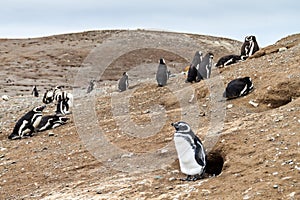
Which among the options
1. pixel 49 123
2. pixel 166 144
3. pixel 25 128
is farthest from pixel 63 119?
pixel 166 144

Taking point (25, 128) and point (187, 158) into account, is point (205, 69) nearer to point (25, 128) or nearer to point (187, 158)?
point (25, 128)

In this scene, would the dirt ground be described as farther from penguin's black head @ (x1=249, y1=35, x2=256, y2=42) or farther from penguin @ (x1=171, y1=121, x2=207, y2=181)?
penguin's black head @ (x1=249, y1=35, x2=256, y2=42)

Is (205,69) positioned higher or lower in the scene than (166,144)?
higher

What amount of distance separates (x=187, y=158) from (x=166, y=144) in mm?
1473

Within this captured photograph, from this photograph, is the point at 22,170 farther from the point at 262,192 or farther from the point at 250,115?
the point at 262,192

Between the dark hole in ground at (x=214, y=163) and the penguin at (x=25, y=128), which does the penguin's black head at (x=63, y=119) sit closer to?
the penguin at (x=25, y=128)

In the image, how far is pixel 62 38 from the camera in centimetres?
4466

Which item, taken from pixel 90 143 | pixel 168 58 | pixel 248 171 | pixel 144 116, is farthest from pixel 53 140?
pixel 168 58

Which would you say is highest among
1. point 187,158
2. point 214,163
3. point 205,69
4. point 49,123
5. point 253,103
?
point 205,69

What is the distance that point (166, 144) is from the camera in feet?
24.4

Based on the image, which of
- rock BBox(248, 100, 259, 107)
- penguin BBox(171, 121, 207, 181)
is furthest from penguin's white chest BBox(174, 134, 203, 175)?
rock BBox(248, 100, 259, 107)

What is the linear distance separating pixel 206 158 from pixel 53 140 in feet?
14.2

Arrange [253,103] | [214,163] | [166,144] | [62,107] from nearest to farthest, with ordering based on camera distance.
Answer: [214,163], [166,144], [253,103], [62,107]

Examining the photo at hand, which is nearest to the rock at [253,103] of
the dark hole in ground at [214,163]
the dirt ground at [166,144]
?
the dirt ground at [166,144]
